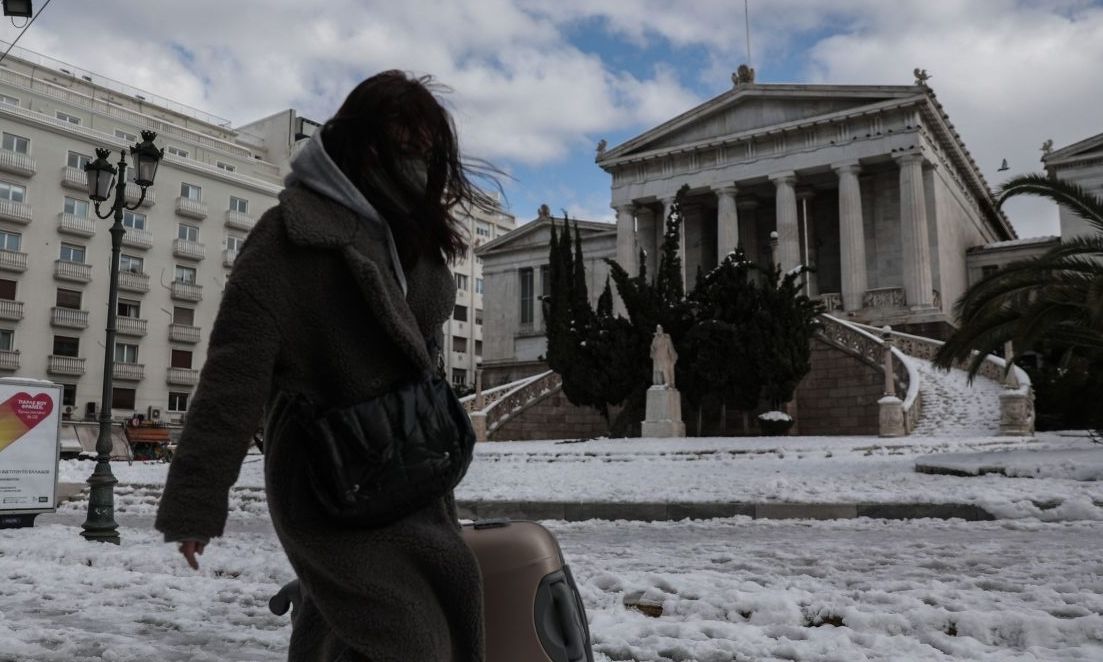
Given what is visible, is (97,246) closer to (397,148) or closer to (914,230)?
(914,230)

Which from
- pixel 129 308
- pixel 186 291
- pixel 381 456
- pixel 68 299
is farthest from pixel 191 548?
pixel 186 291

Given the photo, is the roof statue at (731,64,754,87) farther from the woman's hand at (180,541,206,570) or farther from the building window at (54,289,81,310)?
the woman's hand at (180,541,206,570)

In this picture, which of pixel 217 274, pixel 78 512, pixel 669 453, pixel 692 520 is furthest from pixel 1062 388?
pixel 217 274

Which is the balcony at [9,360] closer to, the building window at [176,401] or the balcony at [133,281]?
the balcony at [133,281]

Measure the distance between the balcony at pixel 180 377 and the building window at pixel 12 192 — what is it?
35.2 ft

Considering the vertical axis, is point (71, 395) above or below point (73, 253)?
below

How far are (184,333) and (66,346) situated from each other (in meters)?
5.74

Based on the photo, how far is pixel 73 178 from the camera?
147ft

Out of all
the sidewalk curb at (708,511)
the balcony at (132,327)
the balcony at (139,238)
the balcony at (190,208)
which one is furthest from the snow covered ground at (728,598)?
the balcony at (190,208)

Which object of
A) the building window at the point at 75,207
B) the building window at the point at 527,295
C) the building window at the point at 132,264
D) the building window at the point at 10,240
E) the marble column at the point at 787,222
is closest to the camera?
the marble column at the point at 787,222

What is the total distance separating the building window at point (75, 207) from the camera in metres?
45.0

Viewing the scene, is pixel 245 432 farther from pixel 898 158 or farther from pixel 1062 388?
pixel 898 158

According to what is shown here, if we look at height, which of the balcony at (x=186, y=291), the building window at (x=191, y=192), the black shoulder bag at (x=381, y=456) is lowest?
the black shoulder bag at (x=381, y=456)

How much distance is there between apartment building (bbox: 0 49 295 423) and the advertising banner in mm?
35252
